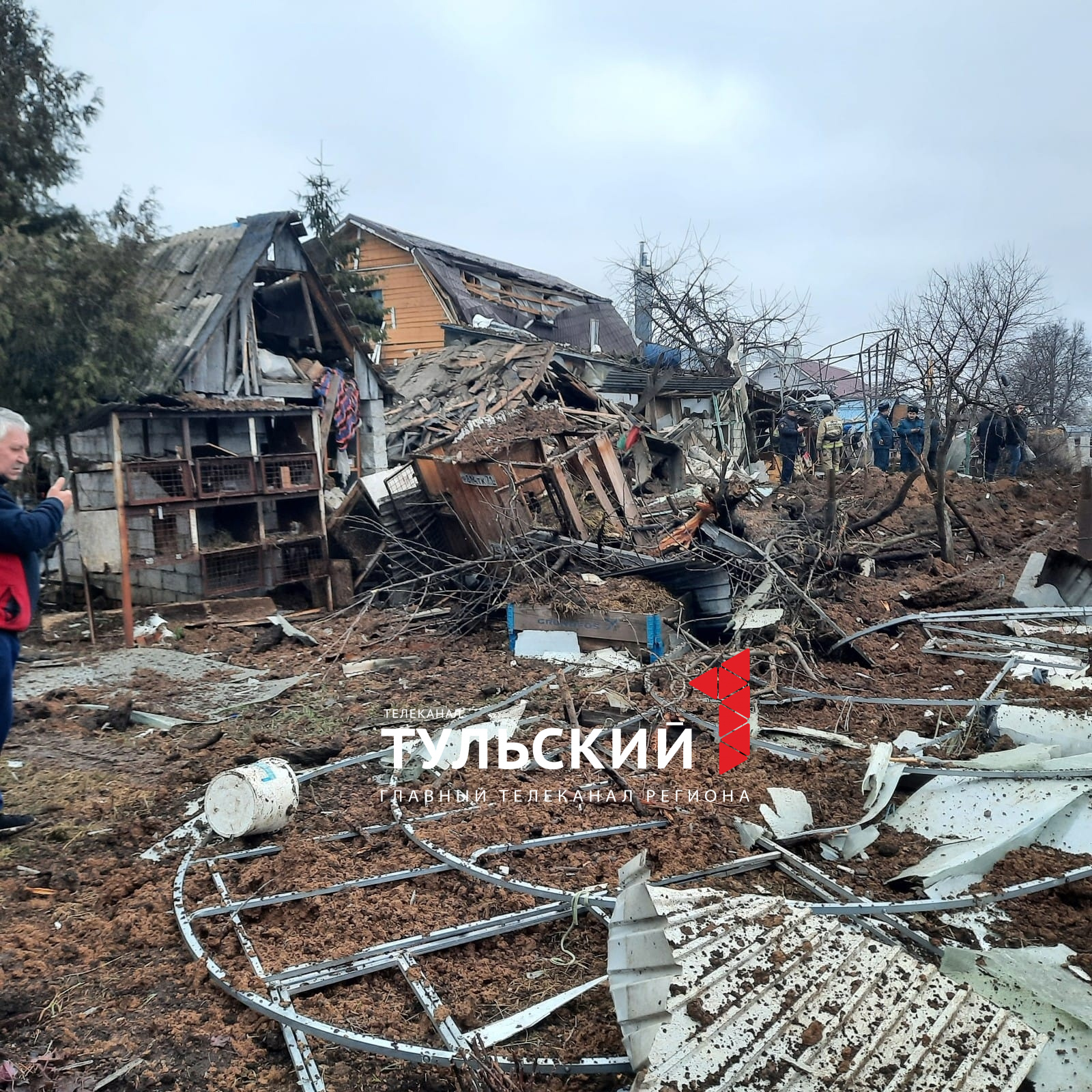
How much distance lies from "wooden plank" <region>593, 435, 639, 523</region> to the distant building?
44.4 feet

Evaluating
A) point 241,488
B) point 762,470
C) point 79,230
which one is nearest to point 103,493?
point 241,488

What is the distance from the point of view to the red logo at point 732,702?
16.7 feet

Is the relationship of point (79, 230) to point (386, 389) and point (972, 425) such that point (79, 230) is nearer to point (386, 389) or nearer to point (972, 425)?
point (386, 389)

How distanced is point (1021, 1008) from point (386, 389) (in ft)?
45.9

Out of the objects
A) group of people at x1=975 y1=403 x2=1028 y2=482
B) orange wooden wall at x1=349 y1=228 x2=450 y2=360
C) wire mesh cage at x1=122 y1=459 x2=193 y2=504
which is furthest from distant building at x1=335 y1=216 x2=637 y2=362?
wire mesh cage at x1=122 y1=459 x2=193 y2=504

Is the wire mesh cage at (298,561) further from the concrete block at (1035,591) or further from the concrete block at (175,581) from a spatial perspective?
the concrete block at (1035,591)

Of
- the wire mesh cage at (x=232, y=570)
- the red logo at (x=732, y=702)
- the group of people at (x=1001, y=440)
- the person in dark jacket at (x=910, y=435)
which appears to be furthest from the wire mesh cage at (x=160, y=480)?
the group of people at (x=1001, y=440)

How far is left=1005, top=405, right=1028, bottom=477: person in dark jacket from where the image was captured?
55.6ft

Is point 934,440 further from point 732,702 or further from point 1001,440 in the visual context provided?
point 732,702

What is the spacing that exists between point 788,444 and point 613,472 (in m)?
9.06

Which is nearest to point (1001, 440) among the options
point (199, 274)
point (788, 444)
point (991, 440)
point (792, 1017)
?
point (991, 440)

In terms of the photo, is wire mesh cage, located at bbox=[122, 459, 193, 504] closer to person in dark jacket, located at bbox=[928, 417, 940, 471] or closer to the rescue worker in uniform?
person in dark jacket, located at bbox=[928, 417, 940, 471]

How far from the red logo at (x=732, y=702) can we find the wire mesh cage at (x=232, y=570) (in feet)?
22.9

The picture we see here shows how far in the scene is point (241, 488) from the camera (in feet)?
35.8
